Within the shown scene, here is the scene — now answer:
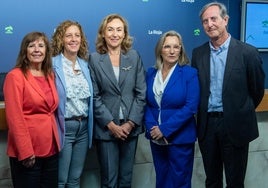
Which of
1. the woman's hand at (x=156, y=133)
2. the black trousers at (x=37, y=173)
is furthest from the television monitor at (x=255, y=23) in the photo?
the black trousers at (x=37, y=173)

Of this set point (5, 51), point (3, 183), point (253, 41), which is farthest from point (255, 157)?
point (5, 51)

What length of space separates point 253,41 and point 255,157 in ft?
4.43

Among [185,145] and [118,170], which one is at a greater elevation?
[185,145]

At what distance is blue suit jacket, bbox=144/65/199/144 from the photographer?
7.98 ft

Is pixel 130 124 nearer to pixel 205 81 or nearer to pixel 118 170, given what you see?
pixel 118 170

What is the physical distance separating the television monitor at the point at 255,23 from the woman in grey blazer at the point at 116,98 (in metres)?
1.90

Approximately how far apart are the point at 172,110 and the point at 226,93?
0.36 metres

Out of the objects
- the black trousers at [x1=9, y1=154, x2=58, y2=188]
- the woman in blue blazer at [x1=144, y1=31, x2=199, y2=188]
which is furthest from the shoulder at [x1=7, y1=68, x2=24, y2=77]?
the woman in blue blazer at [x1=144, y1=31, x2=199, y2=188]

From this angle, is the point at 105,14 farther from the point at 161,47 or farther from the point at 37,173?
the point at 37,173

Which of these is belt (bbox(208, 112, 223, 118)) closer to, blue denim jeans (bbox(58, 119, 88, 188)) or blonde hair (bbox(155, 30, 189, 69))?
blonde hair (bbox(155, 30, 189, 69))

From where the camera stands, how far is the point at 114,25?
2.45 m

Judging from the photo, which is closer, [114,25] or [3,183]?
[114,25]

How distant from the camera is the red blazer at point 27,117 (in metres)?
2.06

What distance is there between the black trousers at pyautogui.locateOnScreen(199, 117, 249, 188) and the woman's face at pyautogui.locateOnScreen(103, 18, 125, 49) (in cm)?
78
